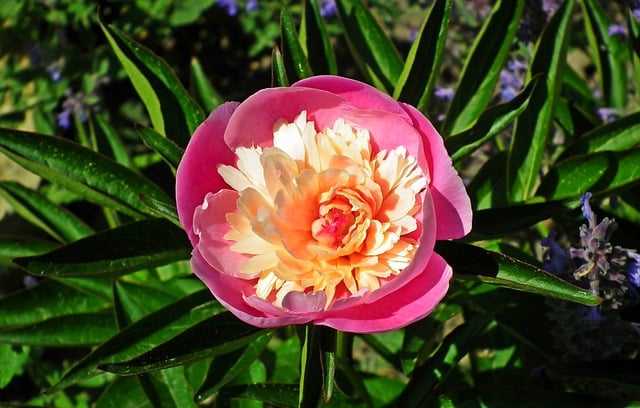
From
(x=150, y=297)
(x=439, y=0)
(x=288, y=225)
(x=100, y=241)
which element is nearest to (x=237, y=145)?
(x=288, y=225)

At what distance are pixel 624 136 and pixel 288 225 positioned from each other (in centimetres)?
71

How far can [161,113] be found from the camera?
50.0 inches

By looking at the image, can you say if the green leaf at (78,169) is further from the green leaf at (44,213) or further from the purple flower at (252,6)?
the purple flower at (252,6)

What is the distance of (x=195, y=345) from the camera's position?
100 cm

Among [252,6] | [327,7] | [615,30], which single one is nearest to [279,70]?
[615,30]

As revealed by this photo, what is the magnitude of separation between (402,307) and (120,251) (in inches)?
18.6

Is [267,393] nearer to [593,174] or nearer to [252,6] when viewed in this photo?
[593,174]

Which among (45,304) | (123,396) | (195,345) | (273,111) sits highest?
(273,111)

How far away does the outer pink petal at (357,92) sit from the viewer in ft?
3.07

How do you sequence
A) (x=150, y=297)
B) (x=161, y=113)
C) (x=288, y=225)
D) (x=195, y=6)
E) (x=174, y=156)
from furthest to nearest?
(x=195, y=6) → (x=150, y=297) → (x=161, y=113) → (x=174, y=156) → (x=288, y=225)

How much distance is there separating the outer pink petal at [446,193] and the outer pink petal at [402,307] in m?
0.04

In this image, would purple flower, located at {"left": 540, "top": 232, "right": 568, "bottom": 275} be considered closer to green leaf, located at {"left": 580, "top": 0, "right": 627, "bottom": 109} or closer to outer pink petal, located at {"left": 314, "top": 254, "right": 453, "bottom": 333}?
outer pink petal, located at {"left": 314, "top": 254, "right": 453, "bottom": 333}

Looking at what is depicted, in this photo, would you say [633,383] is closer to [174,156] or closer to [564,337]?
[564,337]

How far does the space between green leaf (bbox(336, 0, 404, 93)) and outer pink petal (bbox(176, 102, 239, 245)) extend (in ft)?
1.69
